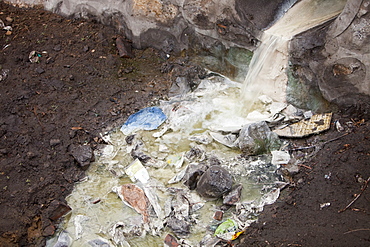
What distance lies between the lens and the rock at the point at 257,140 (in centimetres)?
431

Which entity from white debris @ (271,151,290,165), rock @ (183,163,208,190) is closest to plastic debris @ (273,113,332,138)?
white debris @ (271,151,290,165)

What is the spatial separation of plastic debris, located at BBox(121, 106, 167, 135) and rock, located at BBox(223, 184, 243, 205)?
158 centimetres

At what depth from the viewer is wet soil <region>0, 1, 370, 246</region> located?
3279 mm

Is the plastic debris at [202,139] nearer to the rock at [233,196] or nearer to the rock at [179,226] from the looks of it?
the rock at [233,196]

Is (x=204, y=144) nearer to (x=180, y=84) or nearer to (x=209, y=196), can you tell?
(x=209, y=196)

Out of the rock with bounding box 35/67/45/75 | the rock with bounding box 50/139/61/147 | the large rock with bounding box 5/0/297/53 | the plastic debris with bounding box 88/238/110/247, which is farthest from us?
the rock with bounding box 35/67/45/75

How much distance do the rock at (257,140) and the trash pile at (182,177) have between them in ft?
0.04

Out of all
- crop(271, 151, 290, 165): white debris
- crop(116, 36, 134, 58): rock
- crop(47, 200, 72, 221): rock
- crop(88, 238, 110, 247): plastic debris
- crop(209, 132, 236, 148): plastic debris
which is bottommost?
crop(88, 238, 110, 247): plastic debris

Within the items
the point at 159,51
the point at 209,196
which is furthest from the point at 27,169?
the point at 159,51

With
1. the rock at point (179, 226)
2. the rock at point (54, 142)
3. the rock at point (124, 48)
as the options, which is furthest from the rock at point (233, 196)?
the rock at point (124, 48)

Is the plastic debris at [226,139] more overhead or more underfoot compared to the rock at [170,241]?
more overhead

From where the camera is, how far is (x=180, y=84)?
218 inches

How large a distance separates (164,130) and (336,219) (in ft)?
8.26

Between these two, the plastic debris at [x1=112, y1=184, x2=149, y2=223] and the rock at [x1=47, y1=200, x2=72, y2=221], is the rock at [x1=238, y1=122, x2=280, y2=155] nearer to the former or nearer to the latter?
the plastic debris at [x1=112, y1=184, x2=149, y2=223]
